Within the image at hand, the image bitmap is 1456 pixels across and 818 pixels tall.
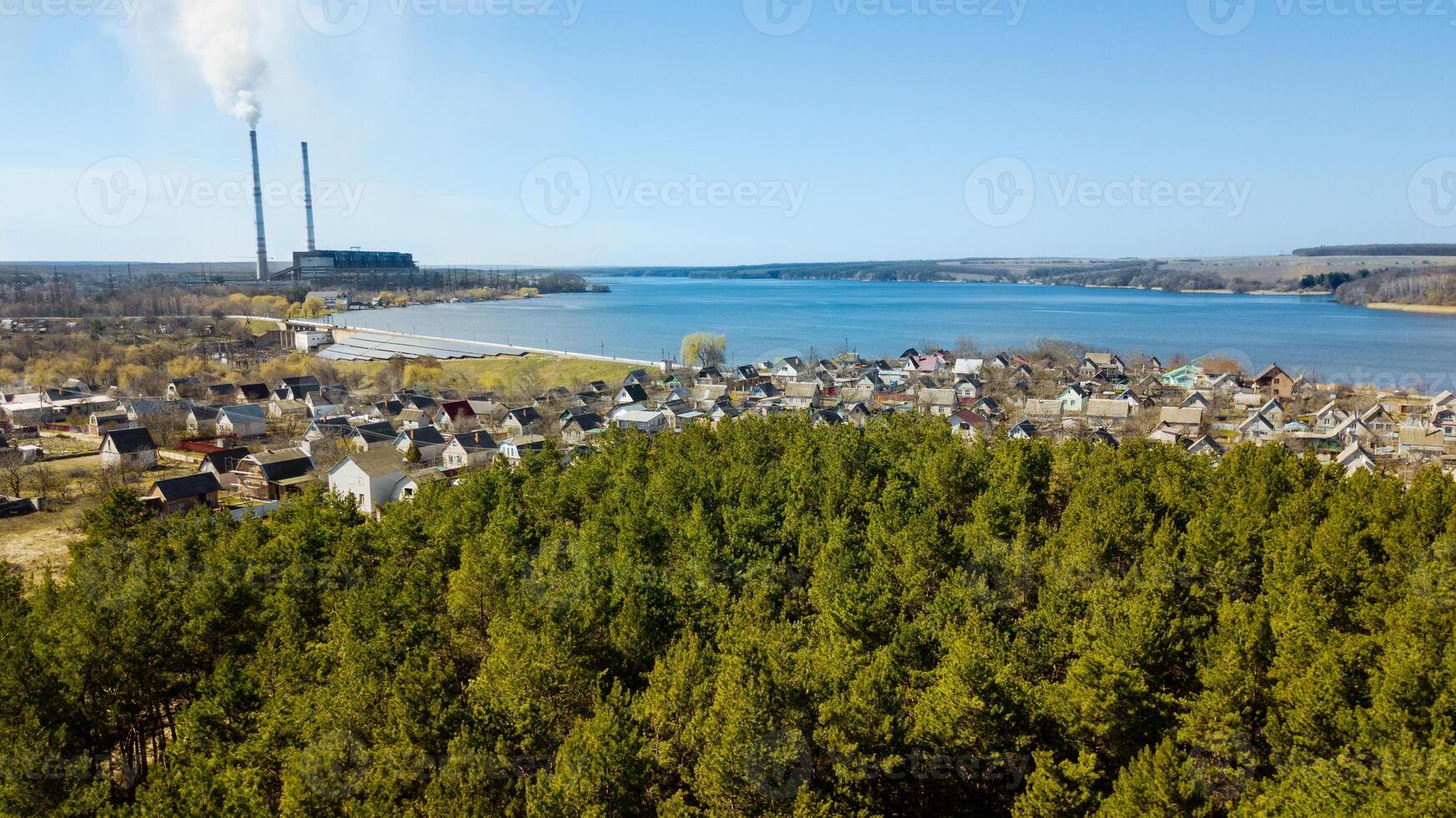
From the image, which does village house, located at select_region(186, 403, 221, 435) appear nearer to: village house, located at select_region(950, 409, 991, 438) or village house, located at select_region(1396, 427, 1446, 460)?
village house, located at select_region(950, 409, 991, 438)

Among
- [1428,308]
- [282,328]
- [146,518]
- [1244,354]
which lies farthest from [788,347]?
[1428,308]

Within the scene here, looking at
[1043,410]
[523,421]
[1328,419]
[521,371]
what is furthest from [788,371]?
[1328,419]

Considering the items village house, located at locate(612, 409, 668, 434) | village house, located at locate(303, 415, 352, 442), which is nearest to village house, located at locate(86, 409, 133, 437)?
village house, located at locate(303, 415, 352, 442)

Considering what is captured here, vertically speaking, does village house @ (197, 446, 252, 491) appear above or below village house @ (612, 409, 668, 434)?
below

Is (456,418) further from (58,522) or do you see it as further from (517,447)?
(58,522)

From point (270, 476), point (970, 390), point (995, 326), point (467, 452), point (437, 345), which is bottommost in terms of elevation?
point (270, 476)

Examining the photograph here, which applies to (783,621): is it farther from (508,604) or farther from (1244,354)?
(1244,354)

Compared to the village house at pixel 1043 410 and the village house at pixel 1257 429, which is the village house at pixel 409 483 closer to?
the village house at pixel 1043 410
